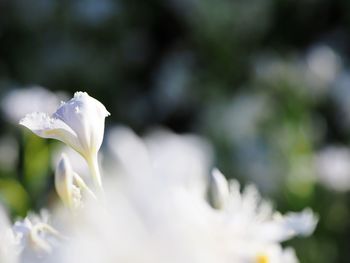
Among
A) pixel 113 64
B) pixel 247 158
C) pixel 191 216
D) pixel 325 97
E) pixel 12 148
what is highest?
pixel 113 64

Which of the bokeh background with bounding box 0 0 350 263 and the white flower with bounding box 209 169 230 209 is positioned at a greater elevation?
the bokeh background with bounding box 0 0 350 263

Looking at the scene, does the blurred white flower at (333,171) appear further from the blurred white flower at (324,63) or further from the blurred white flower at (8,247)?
the blurred white flower at (8,247)

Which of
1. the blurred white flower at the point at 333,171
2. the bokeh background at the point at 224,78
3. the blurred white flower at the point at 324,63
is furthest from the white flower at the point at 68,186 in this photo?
the blurred white flower at the point at 324,63

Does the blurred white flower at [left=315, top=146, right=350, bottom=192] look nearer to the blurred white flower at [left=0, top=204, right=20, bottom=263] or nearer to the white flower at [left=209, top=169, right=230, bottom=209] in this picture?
the white flower at [left=209, top=169, right=230, bottom=209]

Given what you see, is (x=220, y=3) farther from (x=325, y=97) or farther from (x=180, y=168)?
(x=180, y=168)

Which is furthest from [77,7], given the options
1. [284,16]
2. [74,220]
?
[74,220]

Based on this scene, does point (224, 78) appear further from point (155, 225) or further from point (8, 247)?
point (155, 225)

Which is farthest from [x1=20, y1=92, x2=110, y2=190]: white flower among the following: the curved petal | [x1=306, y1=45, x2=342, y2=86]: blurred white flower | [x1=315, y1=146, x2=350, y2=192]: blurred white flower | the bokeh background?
[x1=306, y1=45, x2=342, y2=86]: blurred white flower
